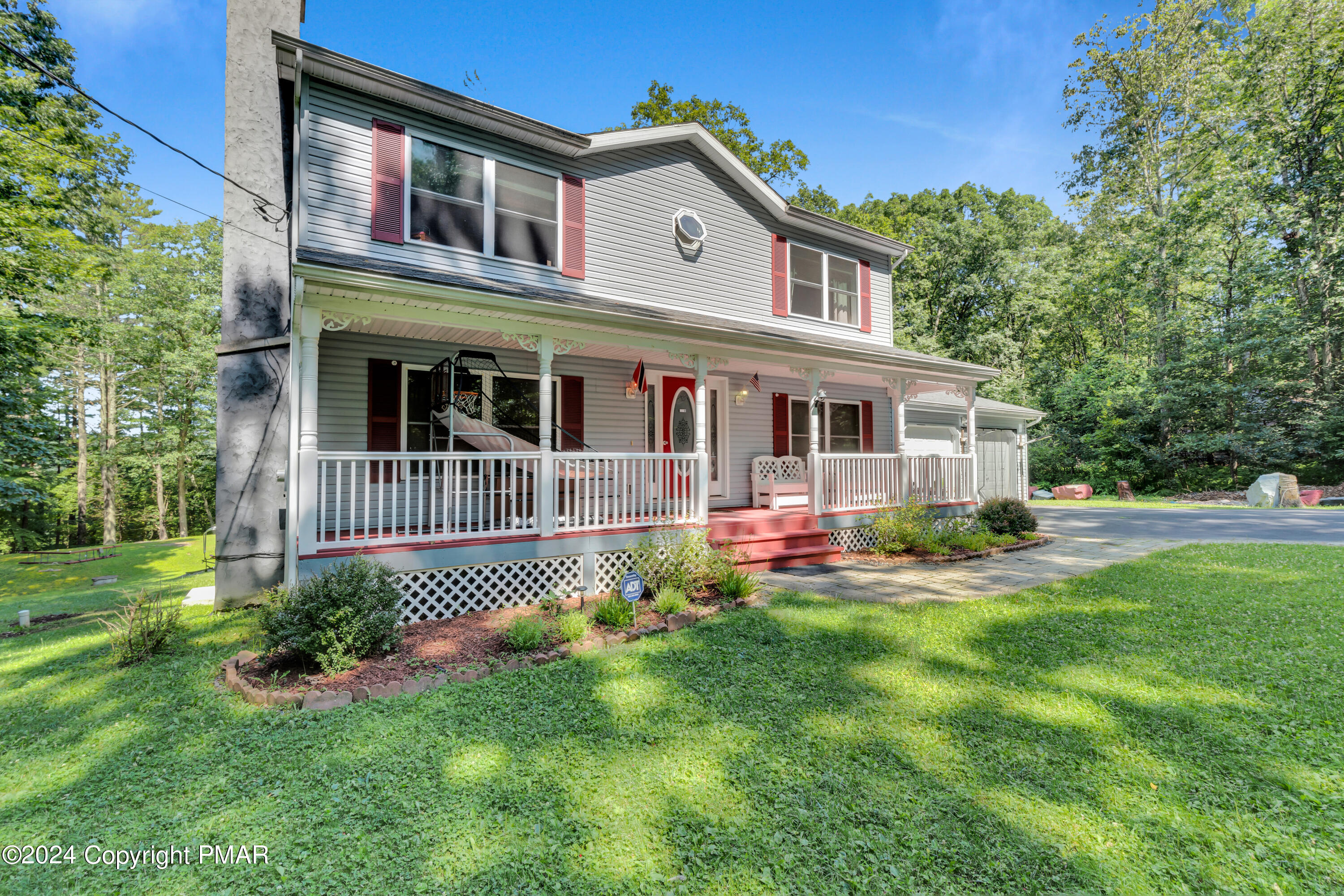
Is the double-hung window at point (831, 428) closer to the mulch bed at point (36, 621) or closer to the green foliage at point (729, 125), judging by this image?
the green foliage at point (729, 125)

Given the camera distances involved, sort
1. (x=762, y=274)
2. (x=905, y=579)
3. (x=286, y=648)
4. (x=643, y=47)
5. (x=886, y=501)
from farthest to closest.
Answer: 1. (x=643, y=47)
2. (x=762, y=274)
3. (x=886, y=501)
4. (x=905, y=579)
5. (x=286, y=648)

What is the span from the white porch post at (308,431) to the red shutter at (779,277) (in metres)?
8.09

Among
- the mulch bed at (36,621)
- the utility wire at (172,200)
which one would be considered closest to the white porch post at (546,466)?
the utility wire at (172,200)

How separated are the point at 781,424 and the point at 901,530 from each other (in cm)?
340

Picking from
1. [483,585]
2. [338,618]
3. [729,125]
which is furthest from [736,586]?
[729,125]

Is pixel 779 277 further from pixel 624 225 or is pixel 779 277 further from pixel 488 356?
pixel 488 356

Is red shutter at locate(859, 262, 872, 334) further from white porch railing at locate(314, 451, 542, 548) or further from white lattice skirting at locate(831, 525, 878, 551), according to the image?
white porch railing at locate(314, 451, 542, 548)

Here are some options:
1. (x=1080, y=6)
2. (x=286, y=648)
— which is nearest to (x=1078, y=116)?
(x=1080, y=6)

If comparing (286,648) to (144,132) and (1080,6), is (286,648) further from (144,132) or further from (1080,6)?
(1080,6)

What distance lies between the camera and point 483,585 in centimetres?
608

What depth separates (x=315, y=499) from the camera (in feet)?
17.2

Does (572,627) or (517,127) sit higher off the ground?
→ (517,127)

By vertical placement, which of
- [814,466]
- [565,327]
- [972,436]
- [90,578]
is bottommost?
[90,578]

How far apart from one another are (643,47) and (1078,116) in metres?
21.8
